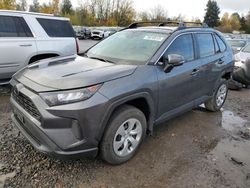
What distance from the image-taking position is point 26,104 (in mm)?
3213

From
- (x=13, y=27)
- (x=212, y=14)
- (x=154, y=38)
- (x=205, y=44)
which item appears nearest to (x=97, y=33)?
(x=13, y=27)

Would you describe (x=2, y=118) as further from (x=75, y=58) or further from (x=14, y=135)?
(x=75, y=58)

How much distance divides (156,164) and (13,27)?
463 centimetres

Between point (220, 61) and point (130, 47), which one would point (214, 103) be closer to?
point (220, 61)

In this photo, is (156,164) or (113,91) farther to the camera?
(156,164)

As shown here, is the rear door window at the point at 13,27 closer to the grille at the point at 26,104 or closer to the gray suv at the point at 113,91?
the gray suv at the point at 113,91

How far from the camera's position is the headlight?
289 cm

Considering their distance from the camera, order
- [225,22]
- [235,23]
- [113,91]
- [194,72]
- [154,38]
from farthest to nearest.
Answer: [225,22]
[235,23]
[194,72]
[154,38]
[113,91]

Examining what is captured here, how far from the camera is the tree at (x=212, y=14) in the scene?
72250 mm

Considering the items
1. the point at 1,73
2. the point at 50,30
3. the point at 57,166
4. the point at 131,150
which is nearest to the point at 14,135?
the point at 57,166

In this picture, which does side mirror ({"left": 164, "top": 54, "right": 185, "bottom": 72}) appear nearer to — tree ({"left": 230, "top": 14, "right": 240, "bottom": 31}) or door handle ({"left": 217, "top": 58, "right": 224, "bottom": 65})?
door handle ({"left": 217, "top": 58, "right": 224, "bottom": 65})

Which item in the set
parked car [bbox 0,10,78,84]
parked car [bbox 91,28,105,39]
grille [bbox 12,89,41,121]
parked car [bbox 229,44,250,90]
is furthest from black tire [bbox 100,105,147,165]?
parked car [bbox 91,28,105,39]

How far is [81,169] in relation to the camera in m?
3.42

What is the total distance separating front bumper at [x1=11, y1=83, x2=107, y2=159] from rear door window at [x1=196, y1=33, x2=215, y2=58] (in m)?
2.66
